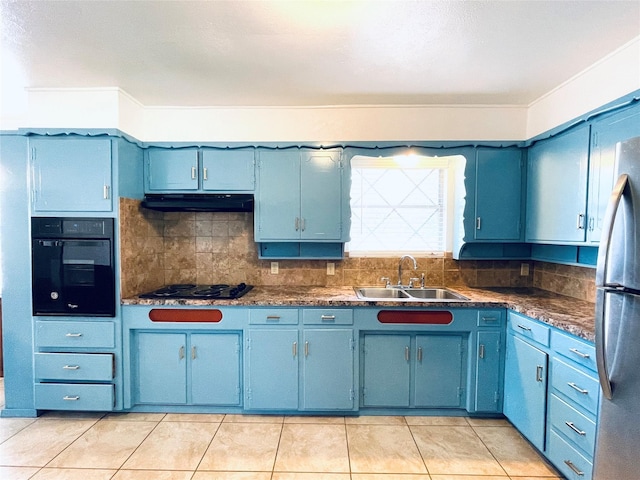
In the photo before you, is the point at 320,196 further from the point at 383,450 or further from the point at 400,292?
the point at 383,450

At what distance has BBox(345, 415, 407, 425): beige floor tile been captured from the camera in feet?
8.11

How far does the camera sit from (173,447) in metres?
2.20

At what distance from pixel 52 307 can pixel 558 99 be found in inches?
163

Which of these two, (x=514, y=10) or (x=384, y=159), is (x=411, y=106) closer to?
(x=384, y=159)

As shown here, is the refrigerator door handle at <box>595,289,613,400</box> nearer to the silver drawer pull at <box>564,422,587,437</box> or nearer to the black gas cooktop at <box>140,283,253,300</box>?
the silver drawer pull at <box>564,422,587,437</box>

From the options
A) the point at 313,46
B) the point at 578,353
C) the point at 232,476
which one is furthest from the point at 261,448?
the point at 313,46

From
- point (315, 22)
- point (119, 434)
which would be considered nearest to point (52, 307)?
point (119, 434)

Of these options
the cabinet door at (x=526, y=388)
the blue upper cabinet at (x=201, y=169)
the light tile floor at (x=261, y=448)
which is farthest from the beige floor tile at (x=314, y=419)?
the blue upper cabinet at (x=201, y=169)

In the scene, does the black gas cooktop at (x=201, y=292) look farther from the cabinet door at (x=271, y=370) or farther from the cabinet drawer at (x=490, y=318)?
the cabinet drawer at (x=490, y=318)

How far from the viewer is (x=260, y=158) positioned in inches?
111

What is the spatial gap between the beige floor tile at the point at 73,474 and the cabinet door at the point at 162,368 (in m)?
0.61

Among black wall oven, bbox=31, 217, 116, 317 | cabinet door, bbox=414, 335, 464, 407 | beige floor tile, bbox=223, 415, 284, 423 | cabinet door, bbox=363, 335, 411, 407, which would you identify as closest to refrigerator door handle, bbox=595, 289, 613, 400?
cabinet door, bbox=414, 335, 464, 407

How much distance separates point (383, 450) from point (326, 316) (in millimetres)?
946

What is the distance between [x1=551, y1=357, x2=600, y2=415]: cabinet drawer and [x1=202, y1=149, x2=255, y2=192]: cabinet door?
8.18ft
